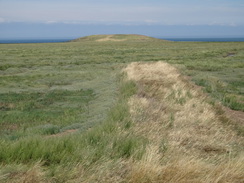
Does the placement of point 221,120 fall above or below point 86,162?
below

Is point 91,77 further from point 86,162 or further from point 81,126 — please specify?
point 86,162

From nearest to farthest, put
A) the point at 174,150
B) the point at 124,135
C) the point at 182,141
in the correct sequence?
the point at 174,150 < the point at 124,135 < the point at 182,141

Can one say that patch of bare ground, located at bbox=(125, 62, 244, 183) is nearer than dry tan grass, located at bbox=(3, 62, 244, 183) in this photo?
No

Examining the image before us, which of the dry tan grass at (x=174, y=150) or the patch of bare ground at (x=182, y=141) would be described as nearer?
the dry tan grass at (x=174, y=150)

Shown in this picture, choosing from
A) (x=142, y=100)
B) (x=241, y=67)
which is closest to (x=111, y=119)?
(x=142, y=100)

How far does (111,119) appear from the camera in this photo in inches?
385

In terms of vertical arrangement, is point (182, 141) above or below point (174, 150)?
below

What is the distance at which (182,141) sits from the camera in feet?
27.1

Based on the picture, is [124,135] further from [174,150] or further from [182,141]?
[182,141]

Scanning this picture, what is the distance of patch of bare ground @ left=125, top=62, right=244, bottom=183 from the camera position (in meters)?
5.72

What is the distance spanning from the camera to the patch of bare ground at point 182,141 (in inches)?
225

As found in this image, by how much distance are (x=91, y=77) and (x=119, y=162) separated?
2042 cm

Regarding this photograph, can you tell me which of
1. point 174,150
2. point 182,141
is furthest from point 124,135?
point 182,141

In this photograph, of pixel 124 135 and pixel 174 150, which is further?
pixel 124 135
